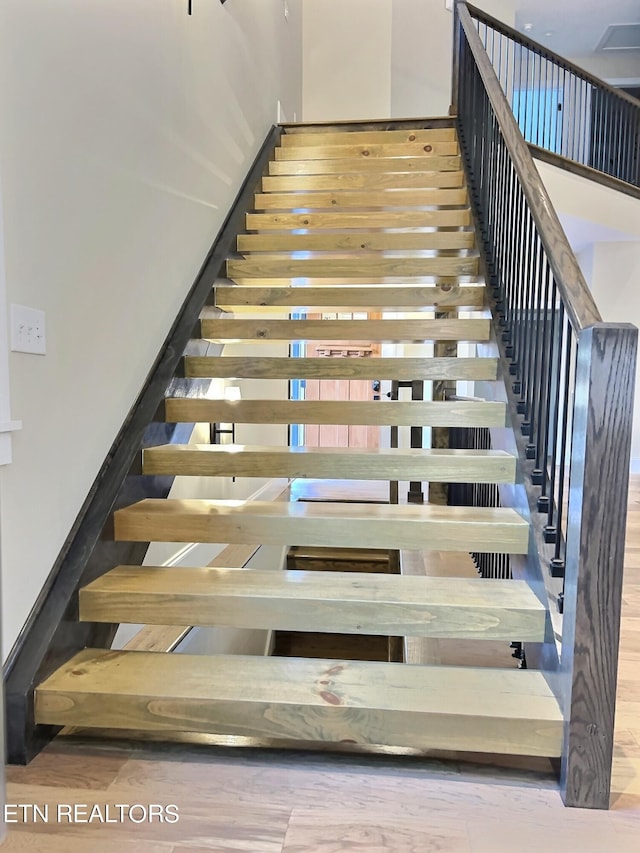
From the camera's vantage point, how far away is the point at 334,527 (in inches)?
64.4

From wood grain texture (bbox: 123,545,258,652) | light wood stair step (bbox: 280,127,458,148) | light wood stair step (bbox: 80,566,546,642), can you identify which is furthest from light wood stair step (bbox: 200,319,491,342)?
light wood stair step (bbox: 280,127,458,148)

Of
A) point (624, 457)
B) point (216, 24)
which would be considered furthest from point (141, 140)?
point (624, 457)

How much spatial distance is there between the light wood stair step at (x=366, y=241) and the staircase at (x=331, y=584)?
0.02 m

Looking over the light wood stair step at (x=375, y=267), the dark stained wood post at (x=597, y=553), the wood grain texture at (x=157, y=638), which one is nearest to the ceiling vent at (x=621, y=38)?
the light wood stair step at (x=375, y=267)

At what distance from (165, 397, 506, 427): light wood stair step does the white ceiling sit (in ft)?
19.7

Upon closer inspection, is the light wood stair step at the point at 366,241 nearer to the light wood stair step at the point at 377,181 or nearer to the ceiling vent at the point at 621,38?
the light wood stair step at the point at 377,181

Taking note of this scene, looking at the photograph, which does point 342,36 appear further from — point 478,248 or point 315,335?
point 315,335

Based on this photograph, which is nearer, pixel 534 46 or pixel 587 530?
pixel 587 530

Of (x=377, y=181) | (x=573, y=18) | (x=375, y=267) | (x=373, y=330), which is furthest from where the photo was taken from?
(x=573, y=18)

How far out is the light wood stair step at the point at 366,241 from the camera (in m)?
2.79

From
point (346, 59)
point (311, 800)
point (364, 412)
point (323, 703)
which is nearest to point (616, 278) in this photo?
point (346, 59)

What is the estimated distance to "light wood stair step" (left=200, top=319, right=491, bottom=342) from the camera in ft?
7.61

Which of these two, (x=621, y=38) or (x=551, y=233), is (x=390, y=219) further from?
(x=621, y=38)

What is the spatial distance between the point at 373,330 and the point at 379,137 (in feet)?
6.99
